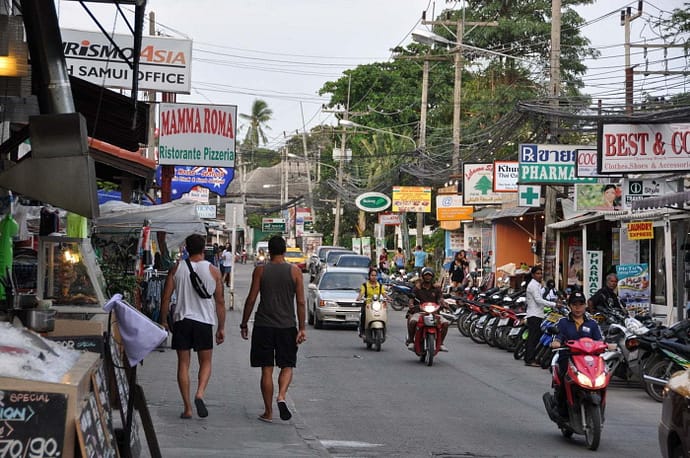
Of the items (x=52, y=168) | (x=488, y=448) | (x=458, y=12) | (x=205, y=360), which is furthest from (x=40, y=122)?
(x=458, y=12)

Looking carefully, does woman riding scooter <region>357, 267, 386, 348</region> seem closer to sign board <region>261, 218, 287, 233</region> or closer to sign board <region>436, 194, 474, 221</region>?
sign board <region>436, 194, 474, 221</region>

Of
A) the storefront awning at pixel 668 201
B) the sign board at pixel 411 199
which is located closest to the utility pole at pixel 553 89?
the storefront awning at pixel 668 201

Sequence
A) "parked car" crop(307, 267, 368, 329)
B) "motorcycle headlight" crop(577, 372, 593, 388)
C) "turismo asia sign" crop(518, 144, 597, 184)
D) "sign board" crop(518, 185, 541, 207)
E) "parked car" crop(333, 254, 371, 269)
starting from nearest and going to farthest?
"motorcycle headlight" crop(577, 372, 593, 388) → "parked car" crop(307, 267, 368, 329) → "turismo asia sign" crop(518, 144, 597, 184) → "sign board" crop(518, 185, 541, 207) → "parked car" crop(333, 254, 371, 269)

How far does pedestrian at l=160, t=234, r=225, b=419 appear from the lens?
1107 centimetres

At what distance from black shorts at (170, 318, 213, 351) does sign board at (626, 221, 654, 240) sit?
1405 cm

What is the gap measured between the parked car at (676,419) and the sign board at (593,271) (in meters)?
17.8

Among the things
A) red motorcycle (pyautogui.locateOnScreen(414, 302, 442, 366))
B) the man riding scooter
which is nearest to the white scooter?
the man riding scooter

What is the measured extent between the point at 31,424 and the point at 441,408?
9.08 meters

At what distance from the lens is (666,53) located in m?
43.7

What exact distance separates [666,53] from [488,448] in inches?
1449

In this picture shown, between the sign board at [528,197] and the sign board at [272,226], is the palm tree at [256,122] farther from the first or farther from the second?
the sign board at [528,197]

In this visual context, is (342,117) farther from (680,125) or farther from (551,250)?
(680,125)

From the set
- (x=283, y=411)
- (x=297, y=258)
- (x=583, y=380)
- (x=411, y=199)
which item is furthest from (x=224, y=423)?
(x=297, y=258)

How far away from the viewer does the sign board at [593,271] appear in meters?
25.7
